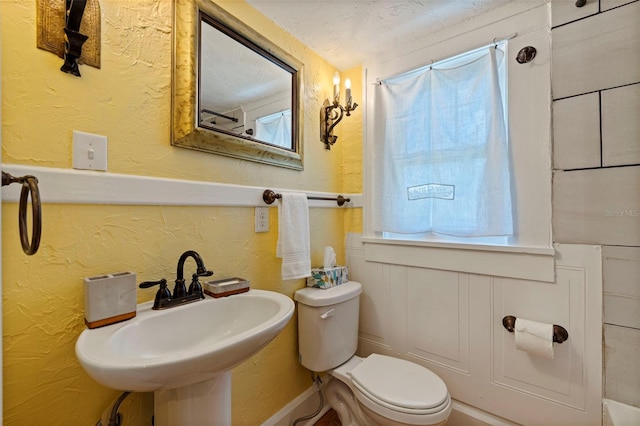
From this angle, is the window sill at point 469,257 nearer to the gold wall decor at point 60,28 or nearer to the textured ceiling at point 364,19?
the textured ceiling at point 364,19

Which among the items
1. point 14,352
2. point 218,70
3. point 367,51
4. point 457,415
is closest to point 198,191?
point 218,70

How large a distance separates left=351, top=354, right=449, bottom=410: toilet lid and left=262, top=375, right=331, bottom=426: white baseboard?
16.7 inches

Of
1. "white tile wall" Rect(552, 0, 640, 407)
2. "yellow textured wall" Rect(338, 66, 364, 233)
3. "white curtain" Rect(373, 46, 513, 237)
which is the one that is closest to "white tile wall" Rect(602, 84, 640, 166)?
"white tile wall" Rect(552, 0, 640, 407)

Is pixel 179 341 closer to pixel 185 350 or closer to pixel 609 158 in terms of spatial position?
pixel 185 350

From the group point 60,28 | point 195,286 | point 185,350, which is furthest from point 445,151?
point 60,28

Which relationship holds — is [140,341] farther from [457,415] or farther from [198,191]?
[457,415]

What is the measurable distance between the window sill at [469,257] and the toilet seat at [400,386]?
532mm

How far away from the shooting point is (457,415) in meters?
→ 1.47

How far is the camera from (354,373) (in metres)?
1.35

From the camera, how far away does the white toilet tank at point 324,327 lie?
1.46 m

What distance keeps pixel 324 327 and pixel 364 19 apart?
5.15ft

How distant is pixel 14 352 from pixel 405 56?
6.69ft

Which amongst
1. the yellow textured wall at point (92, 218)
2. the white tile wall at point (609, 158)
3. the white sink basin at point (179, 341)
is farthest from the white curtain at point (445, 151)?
the white sink basin at point (179, 341)

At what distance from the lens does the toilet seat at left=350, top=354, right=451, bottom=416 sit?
1134 millimetres
